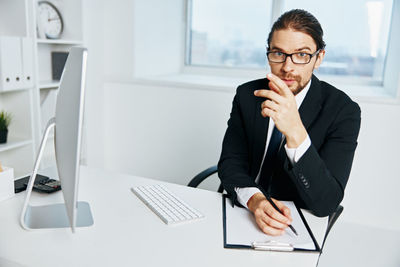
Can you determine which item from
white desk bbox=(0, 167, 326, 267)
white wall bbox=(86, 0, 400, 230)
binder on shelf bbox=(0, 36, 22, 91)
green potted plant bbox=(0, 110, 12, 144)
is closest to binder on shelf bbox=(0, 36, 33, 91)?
binder on shelf bbox=(0, 36, 22, 91)

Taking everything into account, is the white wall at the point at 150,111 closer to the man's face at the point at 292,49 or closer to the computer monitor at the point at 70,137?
the man's face at the point at 292,49

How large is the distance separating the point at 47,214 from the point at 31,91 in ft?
4.72

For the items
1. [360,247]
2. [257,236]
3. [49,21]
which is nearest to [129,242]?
[257,236]

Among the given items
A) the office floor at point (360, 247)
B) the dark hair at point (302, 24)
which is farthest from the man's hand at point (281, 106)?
the office floor at point (360, 247)

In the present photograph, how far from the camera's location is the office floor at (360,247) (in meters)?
2.29

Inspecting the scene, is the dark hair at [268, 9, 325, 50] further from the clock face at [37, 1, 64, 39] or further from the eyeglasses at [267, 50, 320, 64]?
the clock face at [37, 1, 64, 39]

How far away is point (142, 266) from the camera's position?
3.04 ft

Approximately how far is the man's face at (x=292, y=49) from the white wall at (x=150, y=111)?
1.04 meters

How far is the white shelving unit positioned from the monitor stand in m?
1.20

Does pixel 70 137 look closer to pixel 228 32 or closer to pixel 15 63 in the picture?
pixel 15 63

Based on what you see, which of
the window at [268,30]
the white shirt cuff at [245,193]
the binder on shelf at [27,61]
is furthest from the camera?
the window at [268,30]

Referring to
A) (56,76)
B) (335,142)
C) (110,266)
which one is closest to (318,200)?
(335,142)

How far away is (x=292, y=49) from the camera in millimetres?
1425

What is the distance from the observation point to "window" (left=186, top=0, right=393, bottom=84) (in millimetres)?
2629
